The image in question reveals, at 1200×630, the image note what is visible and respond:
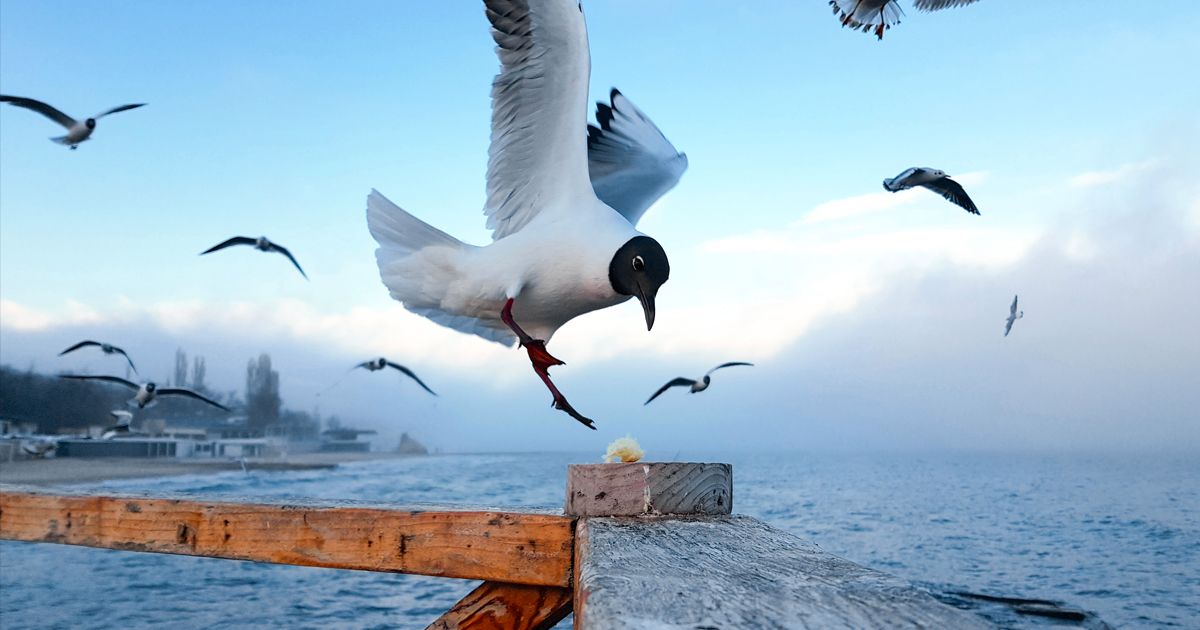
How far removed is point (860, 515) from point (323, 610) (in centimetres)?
2124

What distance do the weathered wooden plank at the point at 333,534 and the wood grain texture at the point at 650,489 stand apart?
0.09 meters

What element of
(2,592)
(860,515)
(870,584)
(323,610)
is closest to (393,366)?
(323,610)

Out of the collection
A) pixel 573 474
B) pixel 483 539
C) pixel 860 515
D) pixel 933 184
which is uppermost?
pixel 933 184

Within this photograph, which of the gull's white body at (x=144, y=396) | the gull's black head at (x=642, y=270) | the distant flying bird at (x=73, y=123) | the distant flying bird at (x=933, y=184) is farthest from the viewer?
the gull's white body at (x=144, y=396)

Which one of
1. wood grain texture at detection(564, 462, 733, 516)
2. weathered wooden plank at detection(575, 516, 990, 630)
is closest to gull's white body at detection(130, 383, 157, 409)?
wood grain texture at detection(564, 462, 733, 516)

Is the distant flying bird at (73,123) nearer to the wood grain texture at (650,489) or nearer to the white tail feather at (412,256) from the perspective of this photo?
the white tail feather at (412,256)

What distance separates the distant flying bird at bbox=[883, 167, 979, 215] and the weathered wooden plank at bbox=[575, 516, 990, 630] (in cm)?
613

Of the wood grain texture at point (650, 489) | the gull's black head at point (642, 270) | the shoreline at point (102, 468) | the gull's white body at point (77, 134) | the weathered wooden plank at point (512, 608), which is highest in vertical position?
the gull's white body at point (77, 134)

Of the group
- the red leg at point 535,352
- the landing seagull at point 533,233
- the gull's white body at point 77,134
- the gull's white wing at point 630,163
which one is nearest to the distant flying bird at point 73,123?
the gull's white body at point 77,134

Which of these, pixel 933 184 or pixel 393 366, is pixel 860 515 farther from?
pixel 933 184

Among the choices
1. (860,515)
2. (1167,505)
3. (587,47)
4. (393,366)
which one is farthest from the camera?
(1167,505)

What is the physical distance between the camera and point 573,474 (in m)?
2.18

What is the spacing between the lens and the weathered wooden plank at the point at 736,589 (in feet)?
3.13

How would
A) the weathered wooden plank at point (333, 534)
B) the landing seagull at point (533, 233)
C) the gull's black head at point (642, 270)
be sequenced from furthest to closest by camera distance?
the landing seagull at point (533, 233)
the gull's black head at point (642, 270)
the weathered wooden plank at point (333, 534)
